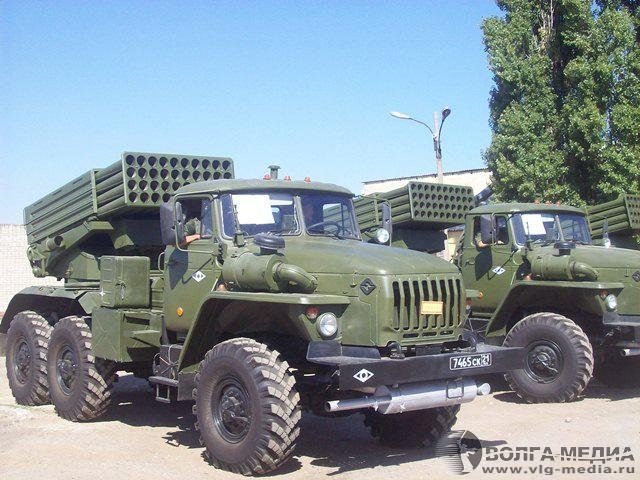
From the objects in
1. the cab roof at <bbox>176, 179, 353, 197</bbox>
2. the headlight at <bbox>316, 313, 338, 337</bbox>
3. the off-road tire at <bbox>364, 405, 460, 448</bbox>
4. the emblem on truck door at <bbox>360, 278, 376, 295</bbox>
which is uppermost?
the cab roof at <bbox>176, 179, 353, 197</bbox>

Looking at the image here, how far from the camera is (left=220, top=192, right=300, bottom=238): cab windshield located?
283 inches

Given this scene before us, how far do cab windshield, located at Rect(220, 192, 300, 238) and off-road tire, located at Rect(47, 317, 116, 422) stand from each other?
2.31 m

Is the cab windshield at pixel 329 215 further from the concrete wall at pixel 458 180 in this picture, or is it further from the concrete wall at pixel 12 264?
the concrete wall at pixel 458 180

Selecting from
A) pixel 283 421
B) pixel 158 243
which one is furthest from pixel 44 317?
pixel 283 421

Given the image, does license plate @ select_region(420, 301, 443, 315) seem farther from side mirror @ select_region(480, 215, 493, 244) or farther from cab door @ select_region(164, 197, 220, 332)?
side mirror @ select_region(480, 215, 493, 244)

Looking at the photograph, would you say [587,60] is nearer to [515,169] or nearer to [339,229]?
[515,169]

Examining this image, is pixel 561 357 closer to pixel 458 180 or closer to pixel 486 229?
pixel 486 229

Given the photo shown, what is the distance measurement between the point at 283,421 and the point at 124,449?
1.96 metres

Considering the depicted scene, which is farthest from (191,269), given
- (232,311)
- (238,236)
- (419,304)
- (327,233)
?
(419,304)

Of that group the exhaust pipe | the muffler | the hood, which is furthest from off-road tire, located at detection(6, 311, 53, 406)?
the muffler

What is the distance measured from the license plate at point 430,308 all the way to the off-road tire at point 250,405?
1119 mm

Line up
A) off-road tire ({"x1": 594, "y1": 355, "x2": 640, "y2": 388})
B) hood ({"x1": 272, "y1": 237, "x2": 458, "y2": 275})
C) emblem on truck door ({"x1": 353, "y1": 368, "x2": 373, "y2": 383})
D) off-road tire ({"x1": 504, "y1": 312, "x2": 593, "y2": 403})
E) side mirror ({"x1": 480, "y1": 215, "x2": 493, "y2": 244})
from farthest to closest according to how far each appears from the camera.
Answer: off-road tire ({"x1": 594, "y1": 355, "x2": 640, "y2": 388})
side mirror ({"x1": 480, "y1": 215, "x2": 493, "y2": 244})
off-road tire ({"x1": 504, "y1": 312, "x2": 593, "y2": 403})
hood ({"x1": 272, "y1": 237, "x2": 458, "y2": 275})
emblem on truck door ({"x1": 353, "y1": 368, "x2": 373, "y2": 383})

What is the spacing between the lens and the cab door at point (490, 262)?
10.4m

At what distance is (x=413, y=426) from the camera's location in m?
7.12
